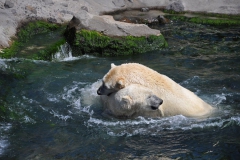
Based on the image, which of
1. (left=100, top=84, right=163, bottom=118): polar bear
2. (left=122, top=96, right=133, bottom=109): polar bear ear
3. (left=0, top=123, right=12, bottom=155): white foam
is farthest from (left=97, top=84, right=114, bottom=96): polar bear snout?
(left=0, top=123, right=12, bottom=155): white foam

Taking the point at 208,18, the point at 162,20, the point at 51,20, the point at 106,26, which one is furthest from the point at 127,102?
the point at 208,18

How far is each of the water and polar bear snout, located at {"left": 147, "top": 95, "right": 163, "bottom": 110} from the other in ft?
1.51

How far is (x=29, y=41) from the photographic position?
14.1 meters

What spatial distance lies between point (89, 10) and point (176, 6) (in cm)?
471

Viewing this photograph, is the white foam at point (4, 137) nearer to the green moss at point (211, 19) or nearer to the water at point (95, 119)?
the water at point (95, 119)

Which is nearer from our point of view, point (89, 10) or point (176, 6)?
point (89, 10)

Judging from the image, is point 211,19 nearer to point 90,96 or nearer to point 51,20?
point 51,20

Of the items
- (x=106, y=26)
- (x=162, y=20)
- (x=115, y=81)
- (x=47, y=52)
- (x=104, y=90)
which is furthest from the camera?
(x=162, y=20)

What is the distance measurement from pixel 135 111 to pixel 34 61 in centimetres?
543

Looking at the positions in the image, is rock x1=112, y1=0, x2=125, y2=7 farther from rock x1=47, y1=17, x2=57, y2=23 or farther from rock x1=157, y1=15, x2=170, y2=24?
rock x1=47, y1=17, x2=57, y2=23

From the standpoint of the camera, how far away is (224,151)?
658 cm

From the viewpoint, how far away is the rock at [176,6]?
20.2m

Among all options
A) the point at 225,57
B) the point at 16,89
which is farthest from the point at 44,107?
the point at 225,57

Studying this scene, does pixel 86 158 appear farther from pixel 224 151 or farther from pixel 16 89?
pixel 16 89
